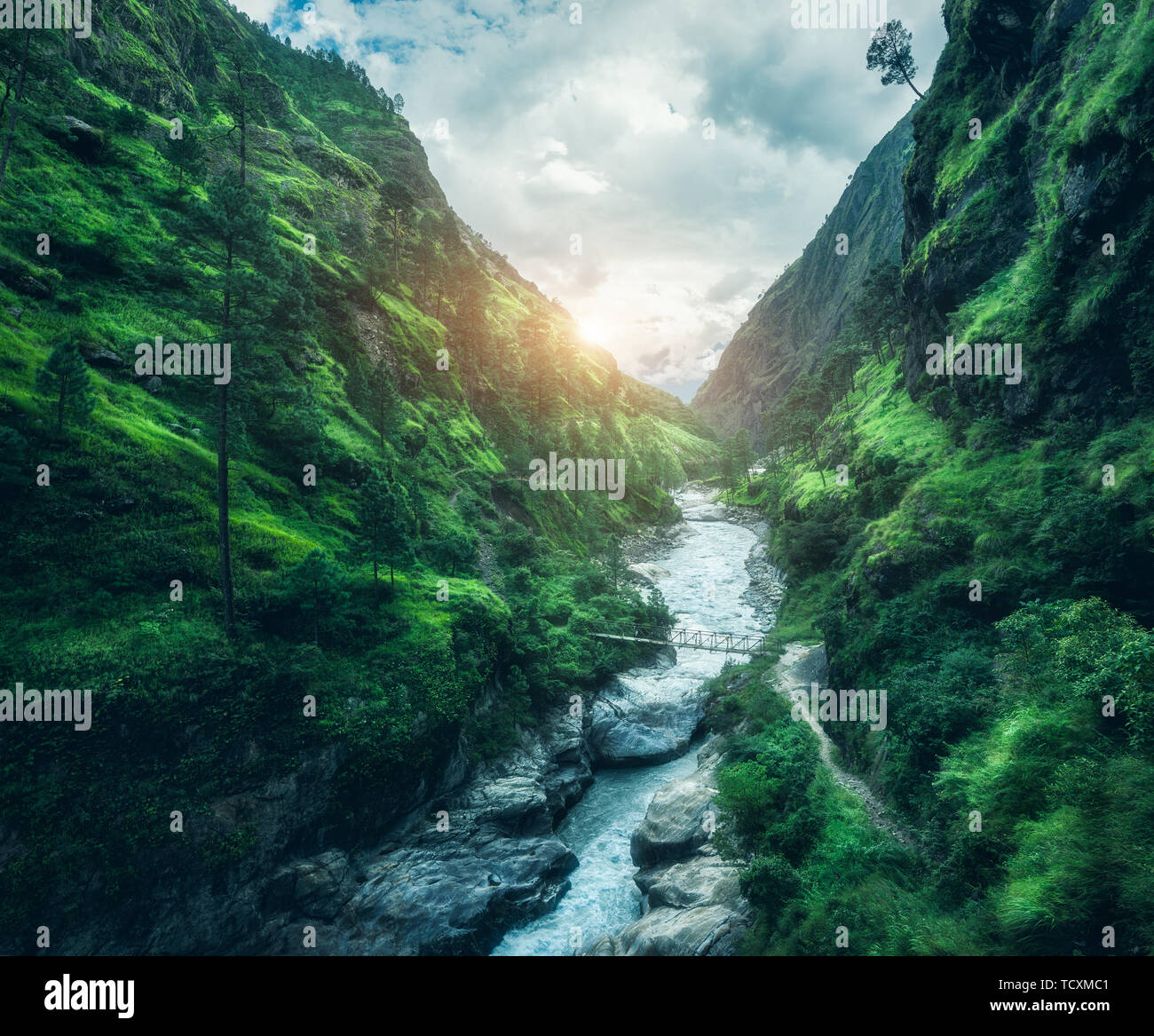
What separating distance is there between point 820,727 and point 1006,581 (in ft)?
42.2

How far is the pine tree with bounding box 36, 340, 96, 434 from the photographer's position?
1061 inches

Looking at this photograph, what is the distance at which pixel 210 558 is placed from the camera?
2830 cm

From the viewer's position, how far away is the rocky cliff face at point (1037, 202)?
2670cm

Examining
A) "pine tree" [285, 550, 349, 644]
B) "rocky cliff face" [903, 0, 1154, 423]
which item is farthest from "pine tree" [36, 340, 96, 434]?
"rocky cliff face" [903, 0, 1154, 423]

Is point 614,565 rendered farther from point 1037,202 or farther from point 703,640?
point 1037,202

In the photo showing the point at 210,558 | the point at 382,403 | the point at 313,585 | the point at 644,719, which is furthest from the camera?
the point at 382,403

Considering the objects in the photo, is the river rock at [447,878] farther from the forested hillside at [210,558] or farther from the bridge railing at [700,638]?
the bridge railing at [700,638]

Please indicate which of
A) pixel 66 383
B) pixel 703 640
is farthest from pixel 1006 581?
pixel 66 383

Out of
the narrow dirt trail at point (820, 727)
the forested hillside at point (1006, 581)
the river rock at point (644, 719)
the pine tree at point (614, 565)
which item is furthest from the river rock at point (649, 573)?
the narrow dirt trail at point (820, 727)

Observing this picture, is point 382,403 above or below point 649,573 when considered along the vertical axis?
above

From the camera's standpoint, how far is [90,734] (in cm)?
2089

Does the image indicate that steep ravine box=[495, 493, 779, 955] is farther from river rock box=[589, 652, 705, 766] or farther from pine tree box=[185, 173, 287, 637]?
pine tree box=[185, 173, 287, 637]
